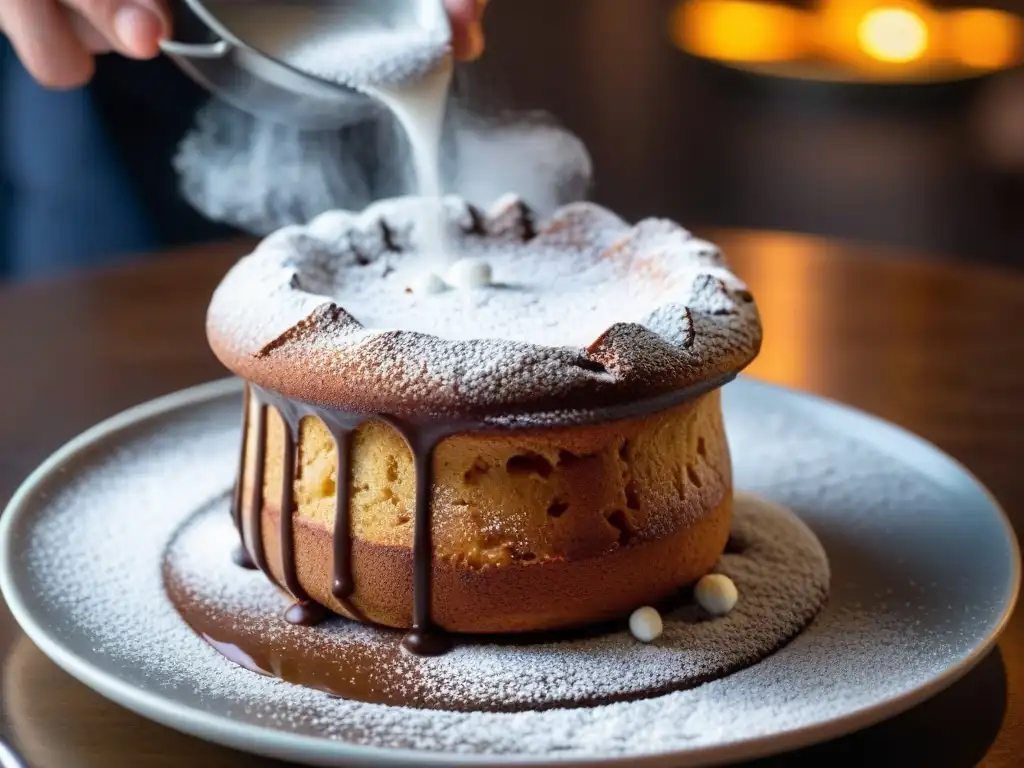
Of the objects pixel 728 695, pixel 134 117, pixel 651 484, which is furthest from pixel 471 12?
pixel 134 117

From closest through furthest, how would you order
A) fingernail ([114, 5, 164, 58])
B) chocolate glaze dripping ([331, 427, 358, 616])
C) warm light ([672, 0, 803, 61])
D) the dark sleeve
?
chocolate glaze dripping ([331, 427, 358, 616]) < fingernail ([114, 5, 164, 58]) < the dark sleeve < warm light ([672, 0, 803, 61])

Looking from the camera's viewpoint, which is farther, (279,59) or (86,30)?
(86,30)

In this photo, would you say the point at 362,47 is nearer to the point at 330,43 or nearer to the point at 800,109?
the point at 330,43

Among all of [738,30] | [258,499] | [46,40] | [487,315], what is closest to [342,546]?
[258,499]

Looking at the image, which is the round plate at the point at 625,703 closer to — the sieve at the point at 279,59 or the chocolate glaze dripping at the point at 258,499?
the chocolate glaze dripping at the point at 258,499

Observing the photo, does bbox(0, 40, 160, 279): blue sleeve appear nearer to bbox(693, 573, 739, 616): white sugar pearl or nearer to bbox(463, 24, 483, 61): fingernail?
bbox(463, 24, 483, 61): fingernail

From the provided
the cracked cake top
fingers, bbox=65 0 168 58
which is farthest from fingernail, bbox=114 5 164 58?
the cracked cake top
